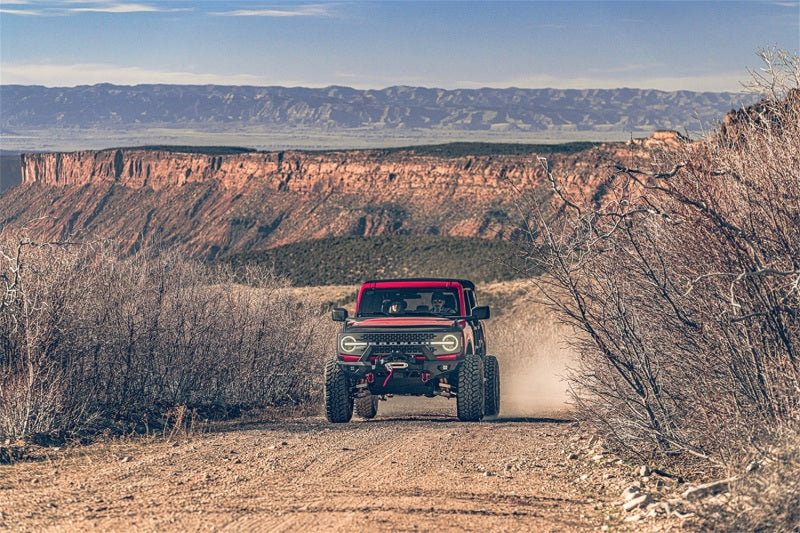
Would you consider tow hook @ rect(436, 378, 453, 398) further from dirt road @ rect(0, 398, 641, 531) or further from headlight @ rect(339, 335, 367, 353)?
dirt road @ rect(0, 398, 641, 531)

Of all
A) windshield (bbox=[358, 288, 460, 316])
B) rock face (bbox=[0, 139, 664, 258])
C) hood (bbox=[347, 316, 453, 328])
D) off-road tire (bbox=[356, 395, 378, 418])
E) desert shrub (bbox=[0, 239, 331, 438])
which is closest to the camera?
desert shrub (bbox=[0, 239, 331, 438])

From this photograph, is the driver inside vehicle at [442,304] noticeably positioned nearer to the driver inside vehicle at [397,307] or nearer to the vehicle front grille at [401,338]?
the driver inside vehicle at [397,307]

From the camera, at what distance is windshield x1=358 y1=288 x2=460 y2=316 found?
1664 cm

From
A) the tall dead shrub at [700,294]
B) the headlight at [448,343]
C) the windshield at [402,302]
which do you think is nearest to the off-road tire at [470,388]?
the headlight at [448,343]

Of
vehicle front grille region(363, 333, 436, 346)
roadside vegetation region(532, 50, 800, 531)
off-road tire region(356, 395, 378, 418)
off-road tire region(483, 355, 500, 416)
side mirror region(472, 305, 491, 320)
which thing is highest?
roadside vegetation region(532, 50, 800, 531)

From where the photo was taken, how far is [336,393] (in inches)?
621

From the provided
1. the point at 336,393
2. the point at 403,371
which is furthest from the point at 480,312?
the point at 336,393

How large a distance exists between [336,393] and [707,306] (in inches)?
291

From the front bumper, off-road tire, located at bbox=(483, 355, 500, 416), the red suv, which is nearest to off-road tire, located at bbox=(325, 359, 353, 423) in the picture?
the red suv

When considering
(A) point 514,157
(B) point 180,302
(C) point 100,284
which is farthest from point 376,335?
(A) point 514,157

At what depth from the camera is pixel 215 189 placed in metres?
124

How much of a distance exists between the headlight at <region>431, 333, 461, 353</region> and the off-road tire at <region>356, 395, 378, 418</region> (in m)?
2.39

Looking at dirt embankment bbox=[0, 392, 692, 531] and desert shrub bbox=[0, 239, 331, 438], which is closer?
dirt embankment bbox=[0, 392, 692, 531]

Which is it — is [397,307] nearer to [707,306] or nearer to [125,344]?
[125,344]
